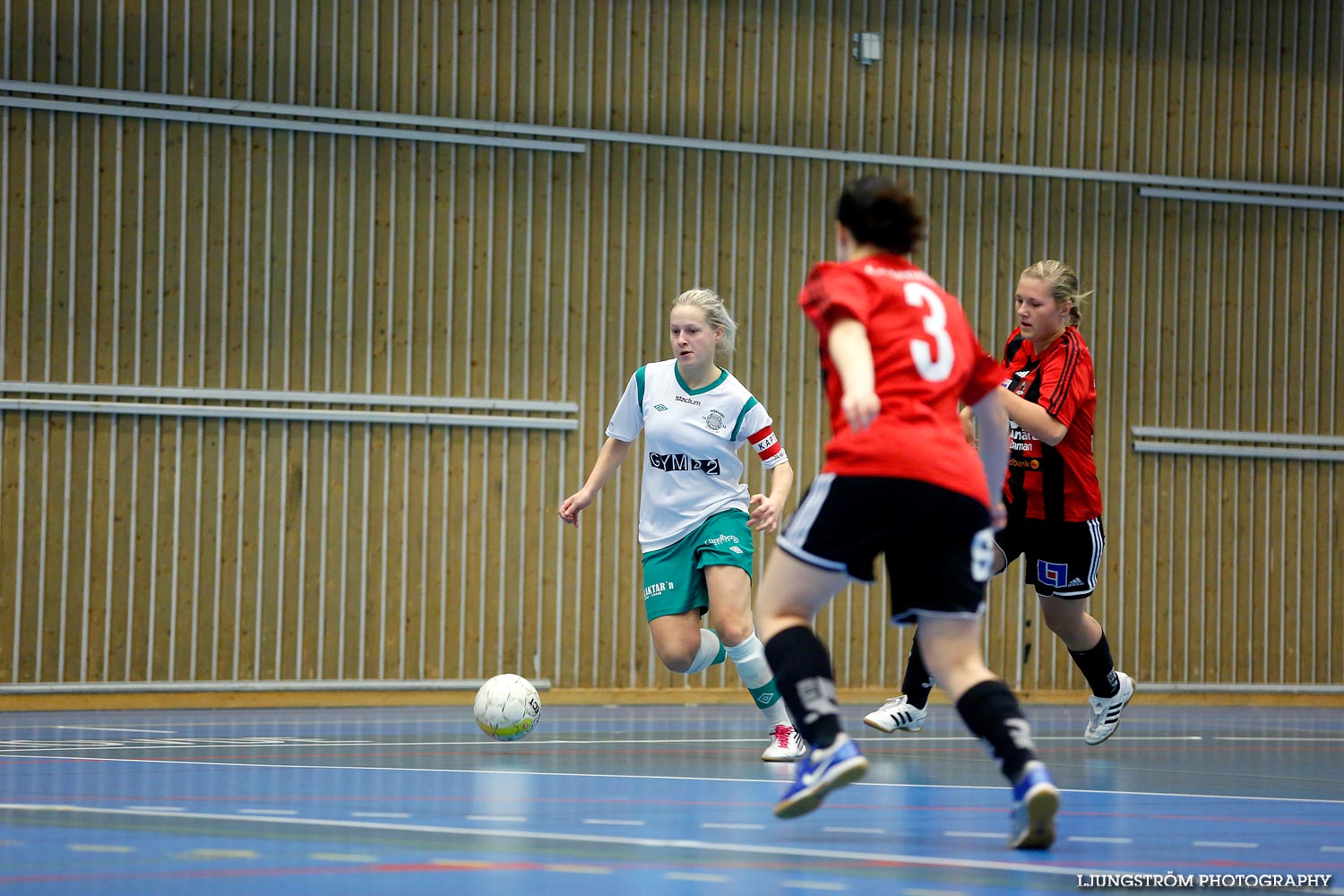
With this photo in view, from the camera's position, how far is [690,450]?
631cm

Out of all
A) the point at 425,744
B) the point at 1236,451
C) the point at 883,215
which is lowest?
the point at 425,744

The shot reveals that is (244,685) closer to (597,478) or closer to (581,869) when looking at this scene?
(597,478)

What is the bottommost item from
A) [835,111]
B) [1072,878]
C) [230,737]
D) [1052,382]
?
[230,737]

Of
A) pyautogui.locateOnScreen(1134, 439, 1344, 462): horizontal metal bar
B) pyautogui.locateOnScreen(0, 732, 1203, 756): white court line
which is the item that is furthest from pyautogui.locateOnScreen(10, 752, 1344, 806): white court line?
pyautogui.locateOnScreen(1134, 439, 1344, 462): horizontal metal bar

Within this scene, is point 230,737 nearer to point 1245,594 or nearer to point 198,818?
point 198,818

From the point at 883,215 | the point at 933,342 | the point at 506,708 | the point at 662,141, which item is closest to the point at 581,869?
the point at 933,342

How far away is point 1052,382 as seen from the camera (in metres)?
6.23

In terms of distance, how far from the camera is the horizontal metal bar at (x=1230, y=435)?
1246 centimetres

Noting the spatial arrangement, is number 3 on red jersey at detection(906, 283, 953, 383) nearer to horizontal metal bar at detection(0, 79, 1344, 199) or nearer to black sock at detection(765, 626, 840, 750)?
black sock at detection(765, 626, 840, 750)

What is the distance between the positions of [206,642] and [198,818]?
21.9ft

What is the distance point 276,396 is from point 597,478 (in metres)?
4.79

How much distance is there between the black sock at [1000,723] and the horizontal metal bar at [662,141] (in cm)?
828

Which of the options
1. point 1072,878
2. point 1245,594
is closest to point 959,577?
point 1072,878

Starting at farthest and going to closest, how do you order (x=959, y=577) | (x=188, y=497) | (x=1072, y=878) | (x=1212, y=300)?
(x=1212, y=300) → (x=188, y=497) → (x=959, y=577) → (x=1072, y=878)
